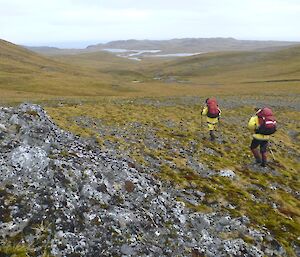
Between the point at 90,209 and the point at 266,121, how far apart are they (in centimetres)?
1194

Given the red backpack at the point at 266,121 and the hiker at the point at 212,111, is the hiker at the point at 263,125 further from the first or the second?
the hiker at the point at 212,111

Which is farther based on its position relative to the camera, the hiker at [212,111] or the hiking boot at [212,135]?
the hiking boot at [212,135]

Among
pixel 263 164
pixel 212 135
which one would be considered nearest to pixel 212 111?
Result: pixel 212 135

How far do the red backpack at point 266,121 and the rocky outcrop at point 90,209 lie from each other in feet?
21.2

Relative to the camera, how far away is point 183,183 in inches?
653

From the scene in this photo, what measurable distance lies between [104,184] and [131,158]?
5866mm

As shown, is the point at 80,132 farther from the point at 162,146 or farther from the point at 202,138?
the point at 202,138

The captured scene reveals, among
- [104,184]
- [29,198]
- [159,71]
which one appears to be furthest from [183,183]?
[159,71]

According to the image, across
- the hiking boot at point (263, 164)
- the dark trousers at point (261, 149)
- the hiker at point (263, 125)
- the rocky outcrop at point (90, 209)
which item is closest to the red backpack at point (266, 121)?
the hiker at point (263, 125)

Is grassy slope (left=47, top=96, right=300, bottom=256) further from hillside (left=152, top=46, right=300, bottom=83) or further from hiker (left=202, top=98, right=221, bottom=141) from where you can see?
hillside (left=152, top=46, right=300, bottom=83)

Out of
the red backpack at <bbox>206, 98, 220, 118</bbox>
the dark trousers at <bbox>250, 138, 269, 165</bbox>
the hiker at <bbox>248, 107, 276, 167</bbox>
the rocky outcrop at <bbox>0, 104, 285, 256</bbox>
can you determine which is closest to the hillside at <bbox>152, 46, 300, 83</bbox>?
the red backpack at <bbox>206, 98, 220, 118</bbox>

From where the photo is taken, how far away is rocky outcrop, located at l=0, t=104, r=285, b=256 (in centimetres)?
1021

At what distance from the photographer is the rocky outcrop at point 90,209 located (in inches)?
402

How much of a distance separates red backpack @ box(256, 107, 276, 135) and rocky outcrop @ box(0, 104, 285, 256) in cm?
646
